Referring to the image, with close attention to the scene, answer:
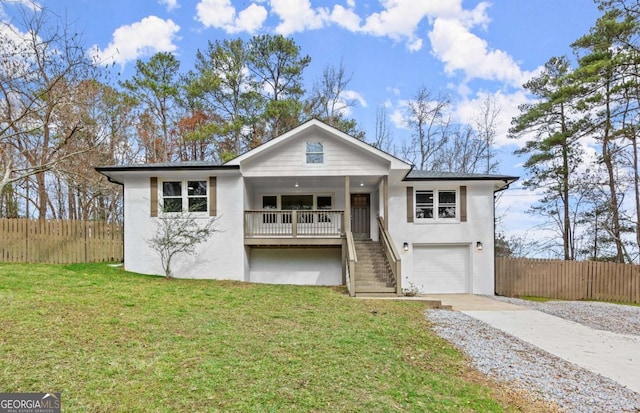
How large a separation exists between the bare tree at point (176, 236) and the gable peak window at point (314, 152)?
164 inches

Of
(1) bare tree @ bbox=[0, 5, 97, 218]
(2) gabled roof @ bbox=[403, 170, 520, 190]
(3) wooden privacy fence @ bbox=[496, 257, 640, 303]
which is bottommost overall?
(3) wooden privacy fence @ bbox=[496, 257, 640, 303]

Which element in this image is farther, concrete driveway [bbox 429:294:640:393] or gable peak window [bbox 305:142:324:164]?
gable peak window [bbox 305:142:324:164]

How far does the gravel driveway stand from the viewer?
13.4 feet

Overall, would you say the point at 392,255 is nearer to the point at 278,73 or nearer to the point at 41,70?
the point at 41,70

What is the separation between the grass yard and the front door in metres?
6.68

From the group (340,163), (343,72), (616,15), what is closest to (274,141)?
(340,163)

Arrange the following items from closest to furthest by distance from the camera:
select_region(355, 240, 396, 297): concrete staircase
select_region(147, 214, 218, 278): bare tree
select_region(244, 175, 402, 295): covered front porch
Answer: select_region(355, 240, 396, 297): concrete staircase → select_region(244, 175, 402, 295): covered front porch → select_region(147, 214, 218, 278): bare tree

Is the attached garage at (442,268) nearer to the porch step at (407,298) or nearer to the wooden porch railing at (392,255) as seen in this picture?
the wooden porch railing at (392,255)

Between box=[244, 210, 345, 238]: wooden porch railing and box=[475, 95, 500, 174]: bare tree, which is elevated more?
box=[475, 95, 500, 174]: bare tree

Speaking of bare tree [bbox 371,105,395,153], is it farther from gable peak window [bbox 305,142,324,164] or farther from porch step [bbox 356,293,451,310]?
porch step [bbox 356,293,451,310]

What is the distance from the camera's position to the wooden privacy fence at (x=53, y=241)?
12.4 metres

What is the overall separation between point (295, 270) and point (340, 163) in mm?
4520

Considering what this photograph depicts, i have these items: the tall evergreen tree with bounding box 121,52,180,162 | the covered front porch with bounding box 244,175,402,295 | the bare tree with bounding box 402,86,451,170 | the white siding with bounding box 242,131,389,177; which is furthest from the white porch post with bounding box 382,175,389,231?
the tall evergreen tree with bounding box 121,52,180,162

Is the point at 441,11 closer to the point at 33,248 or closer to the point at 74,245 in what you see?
the point at 74,245
